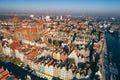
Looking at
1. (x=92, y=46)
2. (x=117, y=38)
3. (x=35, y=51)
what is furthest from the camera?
(x=117, y=38)

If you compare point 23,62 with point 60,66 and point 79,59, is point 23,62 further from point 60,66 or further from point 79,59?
point 79,59

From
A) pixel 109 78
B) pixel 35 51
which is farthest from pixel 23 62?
pixel 109 78

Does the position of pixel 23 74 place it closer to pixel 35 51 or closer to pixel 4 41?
pixel 35 51

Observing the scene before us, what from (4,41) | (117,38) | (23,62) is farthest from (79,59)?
(117,38)

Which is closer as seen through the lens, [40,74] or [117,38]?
[40,74]

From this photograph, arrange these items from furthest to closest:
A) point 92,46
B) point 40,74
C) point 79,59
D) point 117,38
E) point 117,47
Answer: point 117,38, point 117,47, point 92,46, point 79,59, point 40,74

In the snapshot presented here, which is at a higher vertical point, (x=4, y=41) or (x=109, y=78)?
(x=4, y=41)

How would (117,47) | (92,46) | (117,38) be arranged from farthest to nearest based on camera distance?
(117,38)
(117,47)
(92,46)

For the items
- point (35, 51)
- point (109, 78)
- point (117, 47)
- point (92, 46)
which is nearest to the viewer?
point (109, 78)

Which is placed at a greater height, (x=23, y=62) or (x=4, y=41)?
(x=4, y=41)
